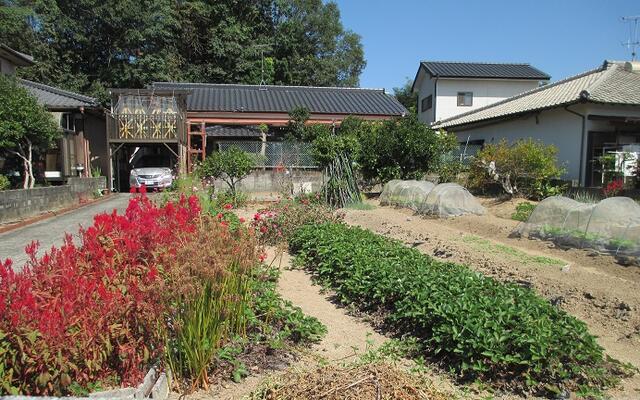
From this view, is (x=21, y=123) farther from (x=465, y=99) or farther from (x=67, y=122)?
(x=465, y=99)

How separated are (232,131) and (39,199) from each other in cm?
1449

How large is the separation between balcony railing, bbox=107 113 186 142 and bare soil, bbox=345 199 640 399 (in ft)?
39.0

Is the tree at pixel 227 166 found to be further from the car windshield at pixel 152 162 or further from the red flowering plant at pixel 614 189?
the red flowering plant at pixel 614 189

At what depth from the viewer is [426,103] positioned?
32.5 metres

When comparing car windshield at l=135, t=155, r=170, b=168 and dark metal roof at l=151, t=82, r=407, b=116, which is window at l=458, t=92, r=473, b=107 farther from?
car windshield at l=135, t=155, r=170, b=168

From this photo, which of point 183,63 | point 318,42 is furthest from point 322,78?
point 183,63

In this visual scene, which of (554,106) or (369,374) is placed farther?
(554,106)

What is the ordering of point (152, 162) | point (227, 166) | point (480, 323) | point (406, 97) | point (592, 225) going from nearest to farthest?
point (480, 323) < point (592, 225) < point (227, 166) < point (152, 162) < point (406, 97)

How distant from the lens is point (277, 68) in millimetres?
36500

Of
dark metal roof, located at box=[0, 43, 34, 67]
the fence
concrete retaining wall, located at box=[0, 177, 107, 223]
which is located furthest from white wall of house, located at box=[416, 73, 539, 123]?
dark metal roof, located at box=[0, 43, 34, 67]

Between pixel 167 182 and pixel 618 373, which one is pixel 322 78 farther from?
pixel 618 373

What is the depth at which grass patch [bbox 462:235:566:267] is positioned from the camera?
6.45 m

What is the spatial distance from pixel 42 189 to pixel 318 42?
1159 inches

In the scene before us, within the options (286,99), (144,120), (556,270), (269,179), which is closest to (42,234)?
(556,270)
